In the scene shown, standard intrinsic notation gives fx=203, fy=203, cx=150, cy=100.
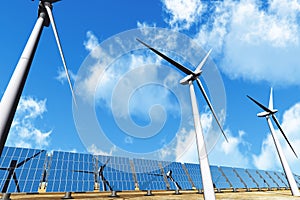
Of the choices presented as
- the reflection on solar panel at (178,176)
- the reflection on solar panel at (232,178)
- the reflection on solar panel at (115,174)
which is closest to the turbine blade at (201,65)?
the reflection on solar panel at (115,174)

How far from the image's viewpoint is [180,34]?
2303 cm

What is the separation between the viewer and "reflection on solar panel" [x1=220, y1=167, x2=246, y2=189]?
47478 millimetres

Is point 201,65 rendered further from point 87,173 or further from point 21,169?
point 21,169

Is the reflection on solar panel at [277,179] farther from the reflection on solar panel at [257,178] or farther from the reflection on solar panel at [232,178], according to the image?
the reflection on solar panel at [232,178]

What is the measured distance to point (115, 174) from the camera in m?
34.3

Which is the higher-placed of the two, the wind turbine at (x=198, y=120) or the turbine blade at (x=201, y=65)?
the turbine blade at (x=201, y=65)

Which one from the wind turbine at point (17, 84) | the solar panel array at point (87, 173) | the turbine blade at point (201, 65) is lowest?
the wind turbine at point (17, 84)

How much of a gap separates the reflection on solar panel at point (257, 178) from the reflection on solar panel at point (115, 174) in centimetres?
Result: 3660

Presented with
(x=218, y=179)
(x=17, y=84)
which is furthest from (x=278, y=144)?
(x=17, y=84)

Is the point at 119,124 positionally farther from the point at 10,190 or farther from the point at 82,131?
the point at 10,190

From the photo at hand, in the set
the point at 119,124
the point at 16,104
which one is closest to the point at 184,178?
the point at 119,124

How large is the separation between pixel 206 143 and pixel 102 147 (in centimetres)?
1083

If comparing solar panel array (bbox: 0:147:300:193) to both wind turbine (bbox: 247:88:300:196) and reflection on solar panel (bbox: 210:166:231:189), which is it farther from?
wind turbine (bbox: 247:88:300:196)

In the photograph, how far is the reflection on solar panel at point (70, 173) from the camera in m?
26.9
